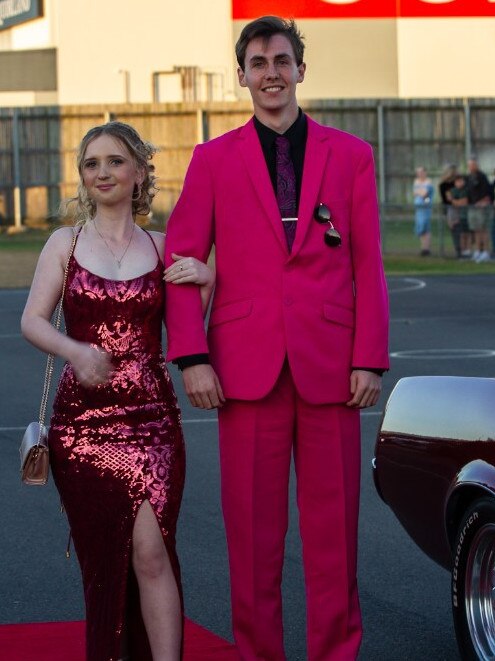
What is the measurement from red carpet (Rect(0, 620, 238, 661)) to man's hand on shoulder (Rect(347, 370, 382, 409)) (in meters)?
1.10

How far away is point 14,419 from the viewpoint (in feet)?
36.6

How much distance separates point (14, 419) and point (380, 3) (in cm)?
3809

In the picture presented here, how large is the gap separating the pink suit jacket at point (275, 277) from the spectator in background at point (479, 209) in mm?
23094

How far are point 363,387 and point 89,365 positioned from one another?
823mm

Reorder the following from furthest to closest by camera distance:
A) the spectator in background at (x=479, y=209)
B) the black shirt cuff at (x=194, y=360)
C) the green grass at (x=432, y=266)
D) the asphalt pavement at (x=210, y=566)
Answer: the spectator in background at (x=479, y=209)
the green grass at (x=432, y=266)
the asphalt pavement at (x=210, y=566)
the black shirt cuff at (x=194, y=360)

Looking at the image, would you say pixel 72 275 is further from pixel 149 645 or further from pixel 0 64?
pixel 0 64

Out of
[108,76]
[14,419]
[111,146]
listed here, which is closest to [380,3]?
[108,76]

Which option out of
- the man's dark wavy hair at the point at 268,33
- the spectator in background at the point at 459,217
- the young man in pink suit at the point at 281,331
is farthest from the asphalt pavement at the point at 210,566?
the spectator in background at the point at 459,217

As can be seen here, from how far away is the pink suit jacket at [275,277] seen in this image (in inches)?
187

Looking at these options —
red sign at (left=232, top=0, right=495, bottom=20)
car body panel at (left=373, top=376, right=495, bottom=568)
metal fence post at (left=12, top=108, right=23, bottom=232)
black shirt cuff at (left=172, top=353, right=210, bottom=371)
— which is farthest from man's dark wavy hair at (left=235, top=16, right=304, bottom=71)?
red sign at (left=232, top=0, right=495, bottom=20)

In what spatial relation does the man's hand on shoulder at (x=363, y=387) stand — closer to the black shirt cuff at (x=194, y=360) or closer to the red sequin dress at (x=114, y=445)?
the black shirt cuff at (x=194, y=360)

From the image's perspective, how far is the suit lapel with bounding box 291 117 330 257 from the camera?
4730mm

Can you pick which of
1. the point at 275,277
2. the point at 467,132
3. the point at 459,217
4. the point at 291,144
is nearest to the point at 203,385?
the point at 275,277

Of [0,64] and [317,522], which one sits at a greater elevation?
[0,64]
